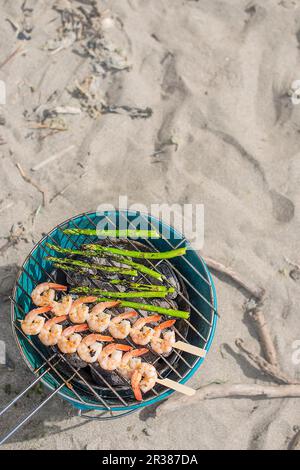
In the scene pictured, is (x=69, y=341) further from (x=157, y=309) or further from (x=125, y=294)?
(x=157, y=309)

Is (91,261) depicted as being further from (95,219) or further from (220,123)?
(220,123)

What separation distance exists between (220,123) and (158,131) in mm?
679

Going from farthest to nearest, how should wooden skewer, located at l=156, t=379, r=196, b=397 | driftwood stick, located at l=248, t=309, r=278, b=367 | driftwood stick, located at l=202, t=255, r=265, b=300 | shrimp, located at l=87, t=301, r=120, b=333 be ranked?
driftwood stick, located at l=202, t=255, r=265, b=300 → driftwood stick, located at l=248, t=309, r=278, b=367 → shrimp, located at l=87, t=301, r=120, b=333 → wooden skewer, located at l=156, t=379, r=196, b=397

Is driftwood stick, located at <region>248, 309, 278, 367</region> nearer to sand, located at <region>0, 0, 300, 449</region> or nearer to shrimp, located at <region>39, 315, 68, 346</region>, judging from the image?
sand, located at <region>0, 0, 300, 449</region>

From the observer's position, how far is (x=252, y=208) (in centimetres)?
485

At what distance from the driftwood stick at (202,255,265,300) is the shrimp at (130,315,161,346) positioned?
111 centimetres

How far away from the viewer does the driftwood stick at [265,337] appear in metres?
4.42

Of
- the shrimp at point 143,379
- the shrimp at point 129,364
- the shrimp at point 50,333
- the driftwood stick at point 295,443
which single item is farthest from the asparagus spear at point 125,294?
the driftwood stick at point 295,443

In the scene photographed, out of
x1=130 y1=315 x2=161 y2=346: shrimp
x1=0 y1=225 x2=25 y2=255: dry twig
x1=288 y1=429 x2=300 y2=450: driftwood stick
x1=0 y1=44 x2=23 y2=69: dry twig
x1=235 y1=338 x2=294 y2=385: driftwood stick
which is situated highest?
x1=0 y1=44 x2=23 y2=69: dry twig

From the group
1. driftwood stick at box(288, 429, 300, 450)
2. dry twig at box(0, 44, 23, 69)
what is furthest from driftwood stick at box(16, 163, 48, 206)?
driftwood stick at box(288, 429, 300, 450)

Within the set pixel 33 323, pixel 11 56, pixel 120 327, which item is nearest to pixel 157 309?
pixel 120 327

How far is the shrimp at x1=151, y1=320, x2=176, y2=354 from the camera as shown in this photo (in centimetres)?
364

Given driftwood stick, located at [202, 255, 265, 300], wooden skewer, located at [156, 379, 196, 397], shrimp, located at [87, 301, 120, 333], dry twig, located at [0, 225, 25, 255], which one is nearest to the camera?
wooden skewer, located at [156, 379, 196, 397]
